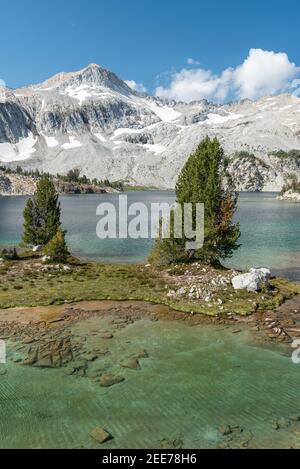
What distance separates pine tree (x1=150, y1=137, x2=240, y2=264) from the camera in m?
49.0

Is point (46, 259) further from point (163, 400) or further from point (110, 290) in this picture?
point (163, 400)

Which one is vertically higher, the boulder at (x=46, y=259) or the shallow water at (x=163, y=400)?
the boulder at (x=46, y=259)

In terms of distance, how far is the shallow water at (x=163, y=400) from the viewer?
1758 centimetres

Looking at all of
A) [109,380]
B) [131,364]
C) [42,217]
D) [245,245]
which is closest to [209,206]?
[42,217]

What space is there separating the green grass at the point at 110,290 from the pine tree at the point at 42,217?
1277 cm

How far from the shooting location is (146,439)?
56.9 ft

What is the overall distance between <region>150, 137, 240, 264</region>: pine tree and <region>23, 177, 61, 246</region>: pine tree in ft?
62.8

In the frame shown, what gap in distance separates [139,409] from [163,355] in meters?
6.40

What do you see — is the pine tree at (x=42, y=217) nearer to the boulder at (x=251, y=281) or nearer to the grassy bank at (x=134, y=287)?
the grassy bank at (x=134, y=287)

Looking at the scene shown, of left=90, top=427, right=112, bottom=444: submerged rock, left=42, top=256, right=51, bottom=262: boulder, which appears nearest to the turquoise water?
left=42, top=256, right=51, bottom=262: boulder

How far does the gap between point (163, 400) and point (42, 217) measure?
4675 centimetres

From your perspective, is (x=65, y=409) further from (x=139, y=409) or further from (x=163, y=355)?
(x=163, y=355)

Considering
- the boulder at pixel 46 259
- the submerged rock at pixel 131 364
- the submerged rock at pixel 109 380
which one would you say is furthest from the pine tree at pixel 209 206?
the submerged rock at pixel 109 380
